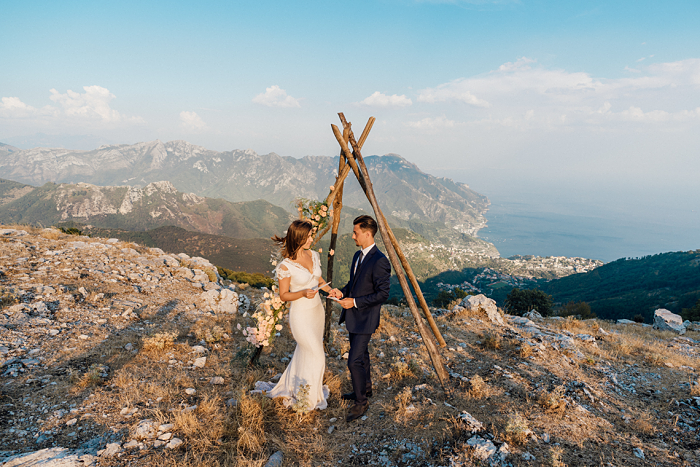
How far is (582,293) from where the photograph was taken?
7444cm

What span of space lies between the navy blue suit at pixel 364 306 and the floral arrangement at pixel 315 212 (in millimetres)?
1510

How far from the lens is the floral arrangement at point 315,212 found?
5937 mm

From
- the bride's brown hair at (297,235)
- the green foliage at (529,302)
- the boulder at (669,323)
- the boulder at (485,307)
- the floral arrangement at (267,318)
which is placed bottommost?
the green foliage at (529,302)

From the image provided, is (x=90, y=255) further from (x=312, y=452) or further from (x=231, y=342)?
(x=312, y=452)

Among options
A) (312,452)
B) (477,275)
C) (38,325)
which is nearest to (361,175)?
(312,452)

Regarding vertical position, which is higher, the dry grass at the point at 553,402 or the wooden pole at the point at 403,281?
the wooden pole at the point at 403,281

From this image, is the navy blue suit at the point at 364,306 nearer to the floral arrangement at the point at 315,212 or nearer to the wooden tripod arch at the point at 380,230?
the wooden tripod arch at the point at 380,230

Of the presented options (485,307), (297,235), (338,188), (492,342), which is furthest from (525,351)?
(297,235)

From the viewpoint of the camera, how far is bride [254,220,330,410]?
432cm

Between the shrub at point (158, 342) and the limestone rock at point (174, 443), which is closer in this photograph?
the limestone rock at point (174, 443)

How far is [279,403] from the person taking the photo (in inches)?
188

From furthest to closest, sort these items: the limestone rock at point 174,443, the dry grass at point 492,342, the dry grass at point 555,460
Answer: the dry grass at point 492,342, the limestone rock at point 174,443, the dry grass at point 555,460

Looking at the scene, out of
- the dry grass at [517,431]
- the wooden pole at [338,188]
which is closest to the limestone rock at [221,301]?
the wooden pole at [338,188]

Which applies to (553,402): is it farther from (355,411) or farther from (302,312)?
(302,312)
